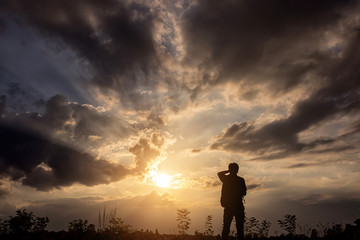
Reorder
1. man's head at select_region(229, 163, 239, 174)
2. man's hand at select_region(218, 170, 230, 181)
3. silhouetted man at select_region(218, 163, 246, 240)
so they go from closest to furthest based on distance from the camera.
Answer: silhouetted man at select_region(218, 163, 246, 240), man's head at select_region(229, 163, 239, 174), man's hand at select_region(218, 170, 230, 181)

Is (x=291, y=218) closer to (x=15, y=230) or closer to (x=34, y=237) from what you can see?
(x=34, y=237)

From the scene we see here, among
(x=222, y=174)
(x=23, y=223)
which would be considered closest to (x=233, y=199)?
(x=222, y=174)

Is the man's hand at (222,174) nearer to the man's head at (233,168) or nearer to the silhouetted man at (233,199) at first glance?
the silhouetted man at (233,199)

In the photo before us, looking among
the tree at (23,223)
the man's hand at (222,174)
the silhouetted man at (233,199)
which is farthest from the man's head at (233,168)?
the tree at (23,223)

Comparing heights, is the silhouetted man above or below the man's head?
below

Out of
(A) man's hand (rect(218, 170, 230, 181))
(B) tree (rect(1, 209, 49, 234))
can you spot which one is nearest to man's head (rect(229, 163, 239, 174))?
(A) man's hand (rect(218, 170, 230, 181))

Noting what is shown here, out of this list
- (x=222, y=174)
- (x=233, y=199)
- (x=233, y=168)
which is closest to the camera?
Result: (x=233, y=199)

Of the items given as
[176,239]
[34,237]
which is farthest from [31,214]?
[176,239]

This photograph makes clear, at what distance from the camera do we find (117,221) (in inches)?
420

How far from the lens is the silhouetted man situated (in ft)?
28.6

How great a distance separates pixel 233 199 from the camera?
8.73 meters

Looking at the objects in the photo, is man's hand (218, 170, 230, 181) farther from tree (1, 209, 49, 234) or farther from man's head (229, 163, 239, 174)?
tree (1, 209, 49, 234)

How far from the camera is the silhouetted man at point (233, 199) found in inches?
343

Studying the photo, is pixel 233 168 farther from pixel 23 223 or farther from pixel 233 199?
pixel 23 223
